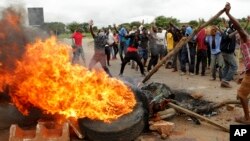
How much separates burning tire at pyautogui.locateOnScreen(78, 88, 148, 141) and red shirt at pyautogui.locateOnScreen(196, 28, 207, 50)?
7774 millimetres

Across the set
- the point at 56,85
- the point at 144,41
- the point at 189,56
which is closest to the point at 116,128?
the point at 56,85

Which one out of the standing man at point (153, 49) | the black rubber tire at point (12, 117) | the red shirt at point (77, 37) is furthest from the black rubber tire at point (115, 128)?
the red shirt at point (77, 37)

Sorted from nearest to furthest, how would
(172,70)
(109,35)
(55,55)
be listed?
(55,55)
(172,70)
(109,35)

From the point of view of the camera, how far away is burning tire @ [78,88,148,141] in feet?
22.3

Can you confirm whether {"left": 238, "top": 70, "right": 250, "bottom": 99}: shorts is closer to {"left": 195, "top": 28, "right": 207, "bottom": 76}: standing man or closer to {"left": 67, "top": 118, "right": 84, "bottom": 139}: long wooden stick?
{"left": 67, "top": 118, "right": 84, "bottom": 139}: long wooden stick

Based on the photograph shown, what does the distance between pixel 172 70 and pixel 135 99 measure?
28.8ft

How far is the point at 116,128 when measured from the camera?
22.4ft

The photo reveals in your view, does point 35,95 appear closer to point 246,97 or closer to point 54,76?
point 54,76

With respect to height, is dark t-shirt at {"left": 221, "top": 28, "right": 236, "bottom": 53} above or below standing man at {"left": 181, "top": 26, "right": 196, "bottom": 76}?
above

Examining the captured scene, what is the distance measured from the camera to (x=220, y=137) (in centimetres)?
736

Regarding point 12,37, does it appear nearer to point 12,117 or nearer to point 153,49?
point 12,117

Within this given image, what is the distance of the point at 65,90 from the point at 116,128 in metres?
1.18

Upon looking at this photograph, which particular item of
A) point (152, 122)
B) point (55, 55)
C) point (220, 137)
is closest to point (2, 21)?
point (55, 55)

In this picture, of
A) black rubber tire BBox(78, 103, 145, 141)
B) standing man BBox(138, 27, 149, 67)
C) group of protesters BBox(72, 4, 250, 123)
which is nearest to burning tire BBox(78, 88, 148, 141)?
black rubber tire BBox(78, 103, 145, 141)
